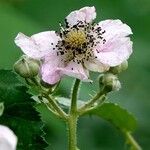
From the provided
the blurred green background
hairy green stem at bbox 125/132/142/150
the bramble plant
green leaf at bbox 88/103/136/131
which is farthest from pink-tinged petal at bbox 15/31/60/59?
the blurred green background

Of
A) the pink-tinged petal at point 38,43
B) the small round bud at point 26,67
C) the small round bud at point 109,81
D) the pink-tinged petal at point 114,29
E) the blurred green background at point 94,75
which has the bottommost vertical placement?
the blurred green background at point 94,75

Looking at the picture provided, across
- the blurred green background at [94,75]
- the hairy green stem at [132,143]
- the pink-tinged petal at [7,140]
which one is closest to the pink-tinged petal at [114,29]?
the hairy green stem at [132,143]

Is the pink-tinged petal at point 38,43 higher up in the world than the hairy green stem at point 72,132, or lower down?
higher up

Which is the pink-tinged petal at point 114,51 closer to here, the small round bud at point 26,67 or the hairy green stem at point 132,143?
the small round bud at point 26,67

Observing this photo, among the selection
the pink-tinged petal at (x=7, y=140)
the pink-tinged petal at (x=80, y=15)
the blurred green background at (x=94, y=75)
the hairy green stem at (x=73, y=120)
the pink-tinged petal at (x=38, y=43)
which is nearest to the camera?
the pink-tinged petal at (x=7, y=140)

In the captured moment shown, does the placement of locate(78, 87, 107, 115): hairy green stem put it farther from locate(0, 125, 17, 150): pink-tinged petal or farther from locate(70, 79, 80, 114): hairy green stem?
locate(0, 125, 17, 150): pink-tinged petal

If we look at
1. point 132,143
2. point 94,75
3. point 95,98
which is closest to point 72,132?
point 95,98
